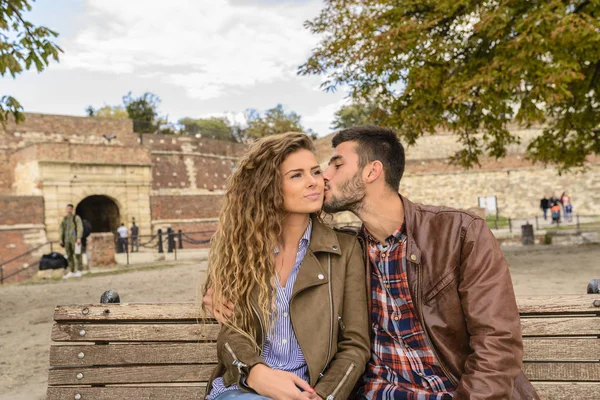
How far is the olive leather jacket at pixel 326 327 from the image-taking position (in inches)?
86.4

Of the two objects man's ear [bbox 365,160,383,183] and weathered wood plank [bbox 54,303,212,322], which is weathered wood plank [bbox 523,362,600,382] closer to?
man's ear [bbox 365,160,383,183]

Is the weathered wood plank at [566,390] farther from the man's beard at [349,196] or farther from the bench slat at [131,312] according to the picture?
the man's beard at [349,196]

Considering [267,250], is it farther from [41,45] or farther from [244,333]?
[41,45]

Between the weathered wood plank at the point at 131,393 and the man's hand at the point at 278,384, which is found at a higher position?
the man's hand at the point at 278,384

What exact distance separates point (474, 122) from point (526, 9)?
2242 millimetres

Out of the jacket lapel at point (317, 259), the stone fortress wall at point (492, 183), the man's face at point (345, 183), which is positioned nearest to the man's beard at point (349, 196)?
the man's face at point (345, 183)

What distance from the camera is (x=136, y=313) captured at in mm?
2574

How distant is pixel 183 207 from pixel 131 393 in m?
27.2

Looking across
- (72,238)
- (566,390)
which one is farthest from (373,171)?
(72,238)

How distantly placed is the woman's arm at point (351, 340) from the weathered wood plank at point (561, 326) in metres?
0.72

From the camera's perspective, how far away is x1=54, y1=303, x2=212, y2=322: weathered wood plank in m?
2.57

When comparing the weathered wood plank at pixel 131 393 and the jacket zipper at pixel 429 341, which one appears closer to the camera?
the jacket zipper at pixel 429 341

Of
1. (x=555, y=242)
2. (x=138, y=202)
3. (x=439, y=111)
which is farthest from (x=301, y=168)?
(x=138, y=202)

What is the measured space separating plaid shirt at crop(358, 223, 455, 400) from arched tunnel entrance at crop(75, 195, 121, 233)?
25.4 meters
